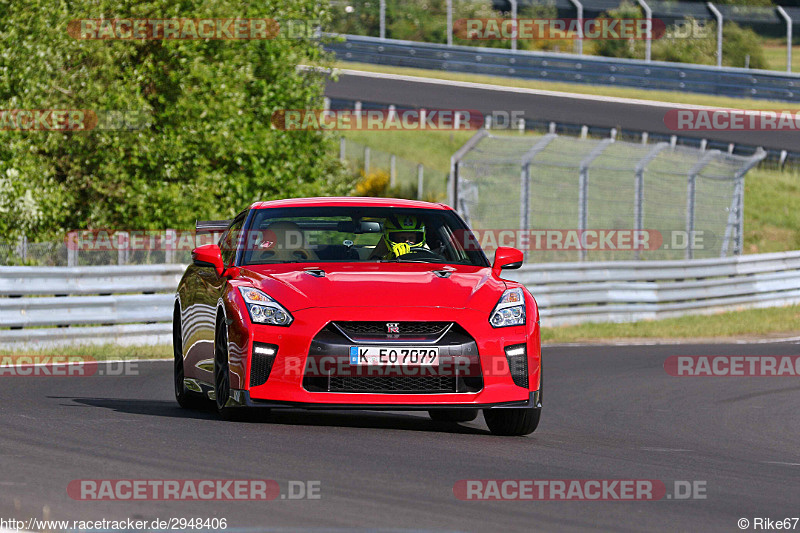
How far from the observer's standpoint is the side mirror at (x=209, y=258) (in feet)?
30.1

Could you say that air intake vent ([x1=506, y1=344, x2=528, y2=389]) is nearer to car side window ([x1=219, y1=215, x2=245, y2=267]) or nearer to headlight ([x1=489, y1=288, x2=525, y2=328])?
headlight ([x1=489, y1=288, x2=525, y2=328])

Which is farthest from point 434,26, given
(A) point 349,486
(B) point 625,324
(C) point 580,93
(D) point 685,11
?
(A) point 349,486

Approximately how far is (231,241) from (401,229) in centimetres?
123

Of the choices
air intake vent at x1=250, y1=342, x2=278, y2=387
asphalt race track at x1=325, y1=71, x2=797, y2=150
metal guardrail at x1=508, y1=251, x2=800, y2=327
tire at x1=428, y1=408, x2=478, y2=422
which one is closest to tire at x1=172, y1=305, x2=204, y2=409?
tire at x1=428, y1=408, x2=478, y2=422

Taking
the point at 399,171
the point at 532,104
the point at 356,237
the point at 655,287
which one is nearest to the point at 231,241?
the point at 356,237

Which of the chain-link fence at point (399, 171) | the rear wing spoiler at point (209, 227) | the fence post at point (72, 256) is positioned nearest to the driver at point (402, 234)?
the rear wing spoiler at point (209, 227)

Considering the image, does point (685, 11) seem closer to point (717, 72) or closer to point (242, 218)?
point (717, 72)

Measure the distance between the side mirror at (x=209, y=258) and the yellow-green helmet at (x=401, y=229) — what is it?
111 cm

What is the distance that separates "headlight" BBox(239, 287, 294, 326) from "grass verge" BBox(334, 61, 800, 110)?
3364 cm

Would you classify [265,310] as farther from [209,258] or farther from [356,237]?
[356,237]

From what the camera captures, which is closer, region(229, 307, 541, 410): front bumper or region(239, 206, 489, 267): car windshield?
region(229, 307, 541, 410): front bumper

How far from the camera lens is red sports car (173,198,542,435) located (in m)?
8.11

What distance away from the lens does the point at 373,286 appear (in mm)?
8383

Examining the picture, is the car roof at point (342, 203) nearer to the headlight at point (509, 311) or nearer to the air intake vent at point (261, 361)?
the headlight at point (509, 311)
